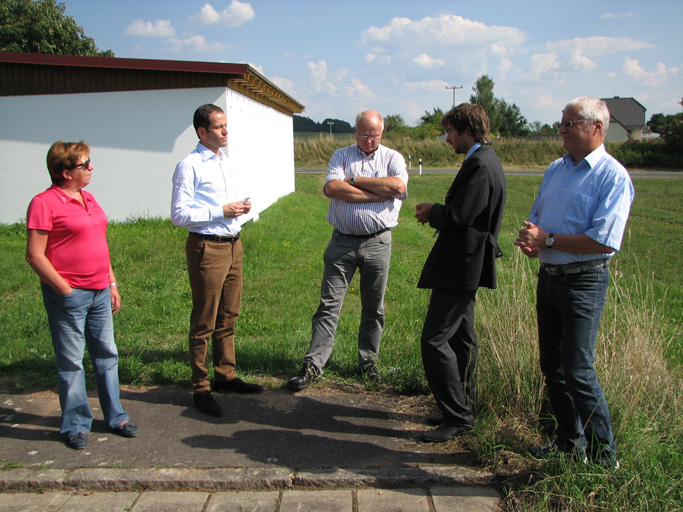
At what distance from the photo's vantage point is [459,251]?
338cm

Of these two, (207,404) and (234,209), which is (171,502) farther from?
(234,209)

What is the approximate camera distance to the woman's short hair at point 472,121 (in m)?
3.36

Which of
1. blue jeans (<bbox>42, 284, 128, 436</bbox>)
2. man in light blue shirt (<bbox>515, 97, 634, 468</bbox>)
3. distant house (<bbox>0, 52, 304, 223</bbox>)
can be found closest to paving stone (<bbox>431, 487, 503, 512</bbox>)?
man in light blue shirt (<bbox>515, 97, 634, 468</bbox>)

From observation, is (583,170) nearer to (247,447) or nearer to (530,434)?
(530,434)

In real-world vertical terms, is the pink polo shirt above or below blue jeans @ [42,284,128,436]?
above

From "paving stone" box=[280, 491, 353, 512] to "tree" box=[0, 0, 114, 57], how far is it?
105 ft

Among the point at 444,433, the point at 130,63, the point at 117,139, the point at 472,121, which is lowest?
the point at 444,433

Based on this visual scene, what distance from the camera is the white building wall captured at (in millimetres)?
11211

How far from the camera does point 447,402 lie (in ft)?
11.5

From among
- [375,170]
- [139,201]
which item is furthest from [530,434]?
[139,201]

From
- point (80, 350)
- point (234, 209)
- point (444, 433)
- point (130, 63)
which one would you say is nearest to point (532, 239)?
point (444, 433)

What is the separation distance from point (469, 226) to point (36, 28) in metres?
34.2

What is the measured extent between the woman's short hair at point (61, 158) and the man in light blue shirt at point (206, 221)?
0.67 metres

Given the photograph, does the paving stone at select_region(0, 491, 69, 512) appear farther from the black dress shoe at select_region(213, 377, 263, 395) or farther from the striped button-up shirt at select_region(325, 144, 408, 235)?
the striped button-up shirt at select_region(325, 144, 408, 235)
